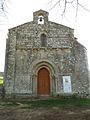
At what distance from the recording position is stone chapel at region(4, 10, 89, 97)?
1742cm

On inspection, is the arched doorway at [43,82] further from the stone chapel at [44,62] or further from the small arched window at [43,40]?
the small arched window at [43,40]

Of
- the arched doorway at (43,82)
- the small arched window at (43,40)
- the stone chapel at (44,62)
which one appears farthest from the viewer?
the small arched window at (43,40)

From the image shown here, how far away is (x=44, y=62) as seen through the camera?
59.4 feet

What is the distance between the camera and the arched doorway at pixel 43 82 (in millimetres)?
17812

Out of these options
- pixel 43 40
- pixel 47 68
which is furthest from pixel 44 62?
pixel 43 40

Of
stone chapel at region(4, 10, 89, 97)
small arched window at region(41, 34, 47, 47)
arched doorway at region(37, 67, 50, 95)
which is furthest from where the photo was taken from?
small arched window at region(41, 34, 47, 47)

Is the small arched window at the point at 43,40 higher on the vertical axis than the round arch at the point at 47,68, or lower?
higher

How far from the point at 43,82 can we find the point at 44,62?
1804mm

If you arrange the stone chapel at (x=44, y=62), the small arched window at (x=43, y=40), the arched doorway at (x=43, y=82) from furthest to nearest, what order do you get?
1. the small arched window at (x=43, y=40)
2. the arched doorway at (x=43, y=82)
3. the stone chapel at (x=44, y=62)

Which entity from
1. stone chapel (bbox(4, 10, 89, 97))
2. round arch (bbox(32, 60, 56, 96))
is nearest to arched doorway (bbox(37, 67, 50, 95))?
stone chapel (bbox(4, 10, 89, 97))

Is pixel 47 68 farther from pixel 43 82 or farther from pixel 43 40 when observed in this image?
pixel 43 40

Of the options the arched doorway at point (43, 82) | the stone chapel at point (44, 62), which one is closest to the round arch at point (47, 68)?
the stone chapel at point (44, 62)

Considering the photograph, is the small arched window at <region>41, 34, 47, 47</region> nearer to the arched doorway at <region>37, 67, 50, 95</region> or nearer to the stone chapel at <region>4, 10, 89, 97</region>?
the stone chapel at <region>4, 10, 89, 97</region>

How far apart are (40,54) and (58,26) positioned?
3.30 metres
